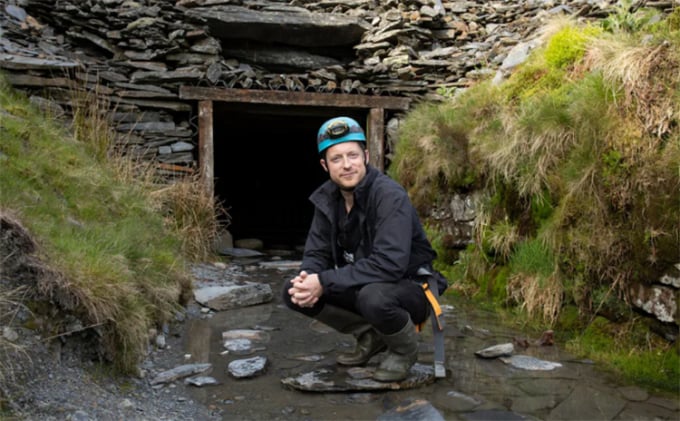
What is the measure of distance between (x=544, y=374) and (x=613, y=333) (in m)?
0.70

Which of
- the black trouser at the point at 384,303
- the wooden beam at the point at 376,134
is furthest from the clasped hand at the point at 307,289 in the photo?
the wooden beam at the point at 376,134

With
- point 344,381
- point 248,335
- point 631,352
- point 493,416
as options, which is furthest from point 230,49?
point 493,416

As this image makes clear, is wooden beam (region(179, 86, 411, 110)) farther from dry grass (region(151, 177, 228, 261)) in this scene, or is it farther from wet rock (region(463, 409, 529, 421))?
wet rock (region(463, 409, 529, 421))

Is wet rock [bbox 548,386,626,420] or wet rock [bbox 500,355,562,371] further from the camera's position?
wet rock [bbox 500,355,562,371]

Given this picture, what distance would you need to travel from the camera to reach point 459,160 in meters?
6.09

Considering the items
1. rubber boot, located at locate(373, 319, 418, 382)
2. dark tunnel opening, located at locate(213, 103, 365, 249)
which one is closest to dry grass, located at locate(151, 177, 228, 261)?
rubber boot, located at locate(373, 319, 418, 382)

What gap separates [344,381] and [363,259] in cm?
71

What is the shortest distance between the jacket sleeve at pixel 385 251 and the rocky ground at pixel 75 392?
90 cm

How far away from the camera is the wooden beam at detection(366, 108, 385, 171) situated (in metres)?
8.75

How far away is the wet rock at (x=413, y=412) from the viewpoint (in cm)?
270

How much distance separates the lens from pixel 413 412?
2748 mm

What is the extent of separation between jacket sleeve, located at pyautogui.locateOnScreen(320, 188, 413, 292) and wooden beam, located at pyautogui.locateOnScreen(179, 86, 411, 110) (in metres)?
5.72

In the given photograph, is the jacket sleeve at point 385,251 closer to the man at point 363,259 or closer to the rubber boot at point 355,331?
the man at point 363,259

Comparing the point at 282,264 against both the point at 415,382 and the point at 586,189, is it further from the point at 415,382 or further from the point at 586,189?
the point at 415,382
